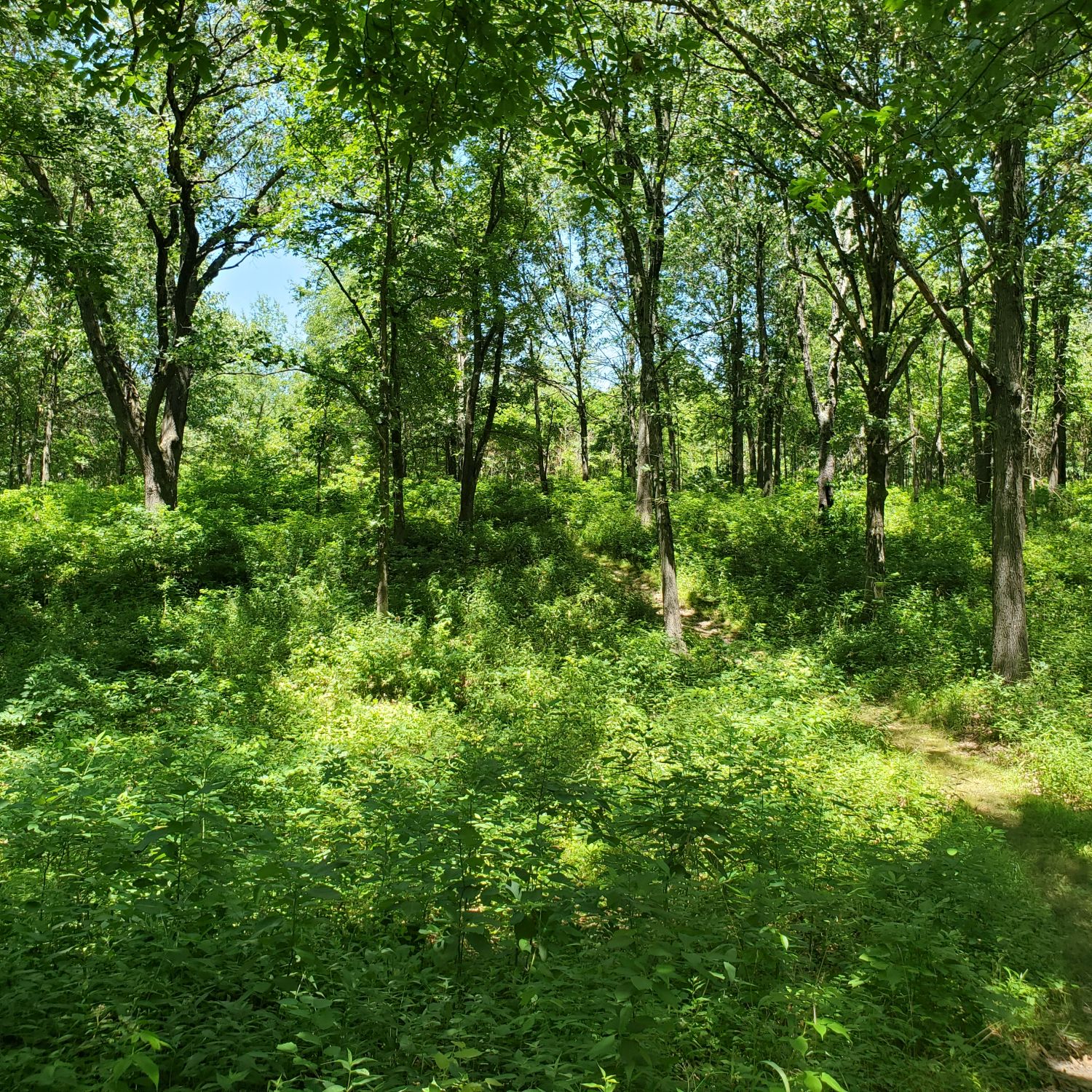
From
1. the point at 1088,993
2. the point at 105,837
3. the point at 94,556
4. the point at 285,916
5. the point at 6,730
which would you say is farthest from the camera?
the point at 94,556

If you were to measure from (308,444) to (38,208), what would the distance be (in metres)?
9.23

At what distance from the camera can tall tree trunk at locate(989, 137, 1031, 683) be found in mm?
9594

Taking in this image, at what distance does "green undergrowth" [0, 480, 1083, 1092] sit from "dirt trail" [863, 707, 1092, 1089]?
0.22m

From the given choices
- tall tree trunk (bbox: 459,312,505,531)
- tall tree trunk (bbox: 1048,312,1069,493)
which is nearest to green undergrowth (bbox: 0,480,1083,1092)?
tall tree trunk (bbox: 459,312,505,531)

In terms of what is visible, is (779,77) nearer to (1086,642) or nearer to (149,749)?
(1086,642)

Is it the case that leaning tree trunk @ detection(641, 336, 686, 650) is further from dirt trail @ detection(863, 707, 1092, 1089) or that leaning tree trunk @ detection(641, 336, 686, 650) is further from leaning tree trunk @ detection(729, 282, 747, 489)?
leaning tree trunk @ detection(729, 282, 747, 489)

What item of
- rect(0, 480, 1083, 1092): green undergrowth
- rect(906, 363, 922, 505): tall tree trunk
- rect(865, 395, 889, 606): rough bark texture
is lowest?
rect(0, 480, 1083, 1092): green undergrowth

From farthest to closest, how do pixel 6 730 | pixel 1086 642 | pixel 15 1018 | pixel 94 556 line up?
pixel 94 556 → pixel 1086 642 → pixel 6 730 → pixel 15 1018

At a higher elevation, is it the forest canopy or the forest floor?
the forest canopy

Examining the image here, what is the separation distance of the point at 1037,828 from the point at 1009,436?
19.2 ft

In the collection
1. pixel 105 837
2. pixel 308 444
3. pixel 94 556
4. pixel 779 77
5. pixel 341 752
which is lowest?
pixel 341 752

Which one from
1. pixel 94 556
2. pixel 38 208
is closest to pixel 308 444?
pixel 94 556

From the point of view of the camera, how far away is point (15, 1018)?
8.41ft

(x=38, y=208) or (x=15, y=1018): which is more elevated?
(x=38, y=208)
